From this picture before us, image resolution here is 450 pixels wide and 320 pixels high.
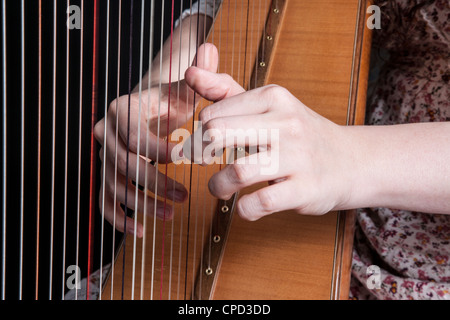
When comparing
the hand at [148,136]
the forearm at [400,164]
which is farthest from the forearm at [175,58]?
the forearm at [400,164]

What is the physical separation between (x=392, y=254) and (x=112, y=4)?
0.79 metres

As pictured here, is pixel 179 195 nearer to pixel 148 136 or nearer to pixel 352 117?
pixel 148 136

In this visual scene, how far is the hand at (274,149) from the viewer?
1.90ft

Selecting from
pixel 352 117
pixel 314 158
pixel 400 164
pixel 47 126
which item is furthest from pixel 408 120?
pixel 47 126

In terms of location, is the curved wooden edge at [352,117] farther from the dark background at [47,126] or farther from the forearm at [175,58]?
the dark background at [47,126]

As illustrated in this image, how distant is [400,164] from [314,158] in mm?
161

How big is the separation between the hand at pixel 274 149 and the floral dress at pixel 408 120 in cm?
42

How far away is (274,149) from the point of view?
1.95 ft

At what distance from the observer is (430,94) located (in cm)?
110

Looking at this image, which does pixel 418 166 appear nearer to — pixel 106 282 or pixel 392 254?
pixel 392 254

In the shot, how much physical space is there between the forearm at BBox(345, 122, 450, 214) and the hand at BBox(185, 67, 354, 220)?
0.04 m

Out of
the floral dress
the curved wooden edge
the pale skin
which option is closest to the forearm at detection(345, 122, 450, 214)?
the pale skin

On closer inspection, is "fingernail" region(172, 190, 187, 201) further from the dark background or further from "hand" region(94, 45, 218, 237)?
the dark background
